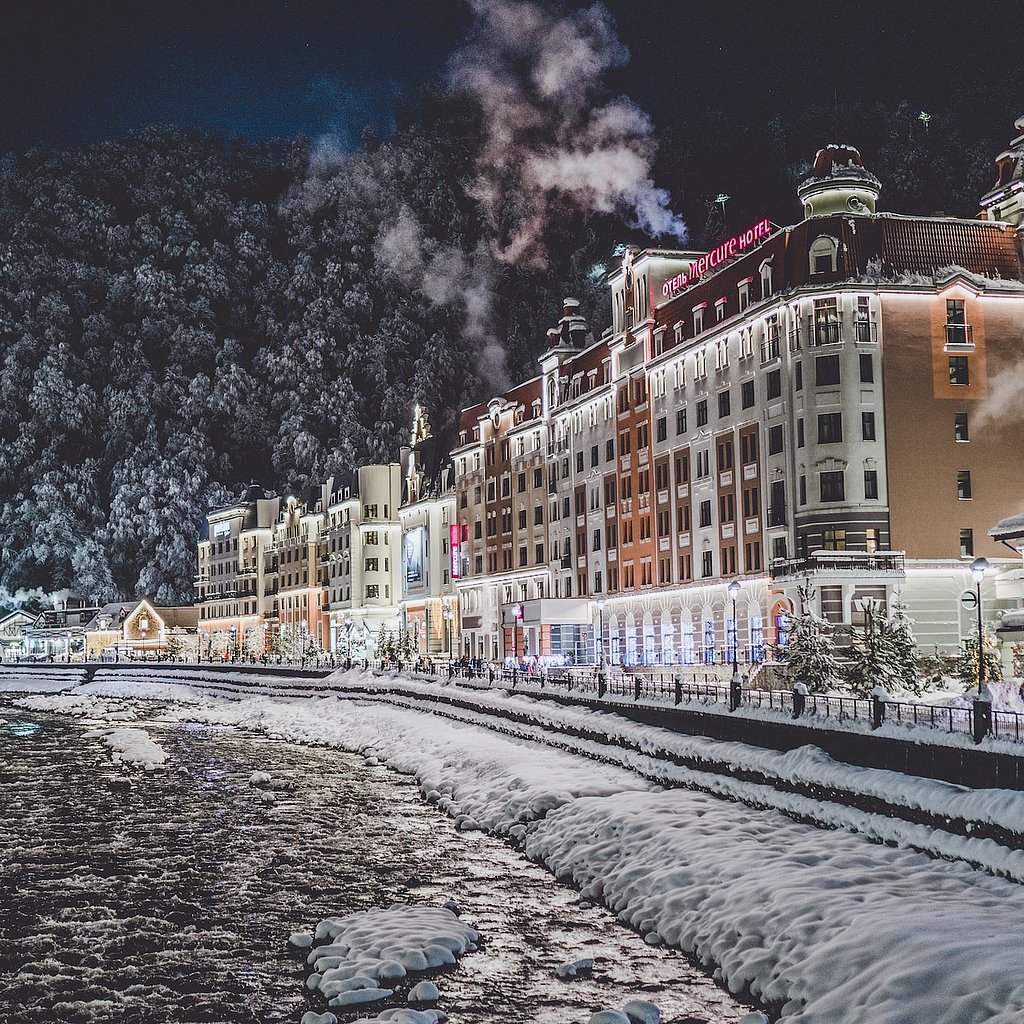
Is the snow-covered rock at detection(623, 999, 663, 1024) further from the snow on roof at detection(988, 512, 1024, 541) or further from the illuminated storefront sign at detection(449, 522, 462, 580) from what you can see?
the illuminated storefront sign at detection(449, 522, 462, 580)

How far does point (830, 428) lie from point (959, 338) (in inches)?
340

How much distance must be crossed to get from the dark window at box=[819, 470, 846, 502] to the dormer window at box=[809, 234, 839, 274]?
33.6ft

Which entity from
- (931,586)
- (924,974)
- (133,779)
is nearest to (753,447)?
(931,586)

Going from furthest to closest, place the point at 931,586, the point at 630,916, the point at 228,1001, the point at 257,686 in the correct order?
1. the point at 257,686
2. the point at 931,586
3. the point at 630,916
4. the point at 228,1001

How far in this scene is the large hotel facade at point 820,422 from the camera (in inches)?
2329

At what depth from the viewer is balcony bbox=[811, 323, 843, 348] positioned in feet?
196

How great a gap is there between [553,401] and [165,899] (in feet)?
235

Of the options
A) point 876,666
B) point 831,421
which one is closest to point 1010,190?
point 831,421

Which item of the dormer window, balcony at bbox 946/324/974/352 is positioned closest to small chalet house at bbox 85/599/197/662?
the dormer window

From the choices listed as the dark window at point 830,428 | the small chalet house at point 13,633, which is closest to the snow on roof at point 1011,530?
the dark window at point 830,428

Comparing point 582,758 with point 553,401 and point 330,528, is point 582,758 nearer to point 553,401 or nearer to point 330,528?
point 553,401

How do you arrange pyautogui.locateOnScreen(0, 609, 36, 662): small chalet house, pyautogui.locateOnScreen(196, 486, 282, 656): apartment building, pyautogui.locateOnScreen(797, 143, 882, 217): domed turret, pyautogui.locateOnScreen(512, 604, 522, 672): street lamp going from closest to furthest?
pyautogui.locateOnScreen(797, 143, 882, 217): domed turret, pyautogui.locateOnScreen(512, 604, 522, 672): street lamp, pyautogui.locateOnScreen(196, 486, 282, 656): apartment building, pyautogui.locateOnScreen(0, 609, 36, 662): small chalet house

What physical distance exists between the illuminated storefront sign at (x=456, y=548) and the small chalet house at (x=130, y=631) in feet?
260

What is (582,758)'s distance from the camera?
142ft
